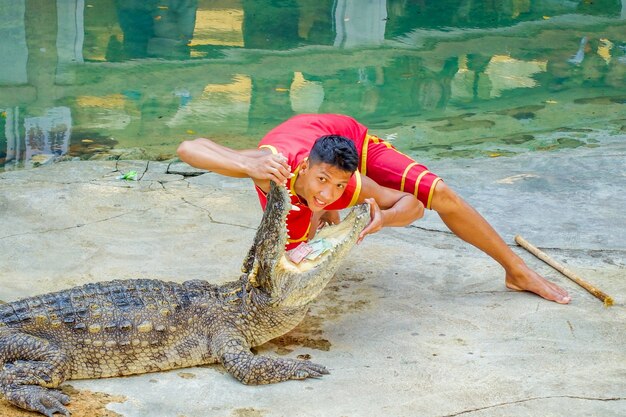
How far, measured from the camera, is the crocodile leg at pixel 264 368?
3668mm

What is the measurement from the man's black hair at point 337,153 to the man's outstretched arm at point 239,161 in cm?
16

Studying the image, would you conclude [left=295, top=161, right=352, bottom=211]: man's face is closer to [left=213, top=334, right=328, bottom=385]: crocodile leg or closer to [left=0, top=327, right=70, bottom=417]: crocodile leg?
[left=213, top=334, right=328, bottom=385]: crocodile leg

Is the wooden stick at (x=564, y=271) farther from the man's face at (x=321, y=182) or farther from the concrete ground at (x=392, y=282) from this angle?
the man's face at (x=321, y=182)

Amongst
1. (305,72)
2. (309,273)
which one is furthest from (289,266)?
(305,72)

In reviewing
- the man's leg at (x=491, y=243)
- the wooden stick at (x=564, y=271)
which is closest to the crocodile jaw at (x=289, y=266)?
the man's leg at (x=491, y=243)

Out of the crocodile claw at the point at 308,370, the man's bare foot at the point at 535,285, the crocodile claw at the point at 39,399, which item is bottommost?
the crocodile claw at the point at 39,399

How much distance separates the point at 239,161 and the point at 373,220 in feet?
2.08

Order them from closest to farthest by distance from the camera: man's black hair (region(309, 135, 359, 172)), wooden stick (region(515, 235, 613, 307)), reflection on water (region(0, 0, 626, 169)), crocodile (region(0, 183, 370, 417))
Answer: crocodile (region(0, 183, 370, 417)), man's black hair (region(309, 135, 359, 172)), wooden stick (region(515, 235, 613, 307)), reflection on water (region(0, 0, 626, 169))

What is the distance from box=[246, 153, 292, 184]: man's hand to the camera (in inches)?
143

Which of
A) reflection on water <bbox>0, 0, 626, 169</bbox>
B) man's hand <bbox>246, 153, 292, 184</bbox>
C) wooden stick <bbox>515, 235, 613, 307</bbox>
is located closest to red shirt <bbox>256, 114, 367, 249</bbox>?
man's hand <bbox>246, 153, 292, 184</bbox>

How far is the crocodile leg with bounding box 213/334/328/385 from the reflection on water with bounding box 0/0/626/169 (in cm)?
365

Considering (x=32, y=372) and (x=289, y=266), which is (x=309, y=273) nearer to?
(x=289, y=266)

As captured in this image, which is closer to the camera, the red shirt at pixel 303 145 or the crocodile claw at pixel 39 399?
the crocodile claw at pixel 39 399

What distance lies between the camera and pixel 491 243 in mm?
4477
